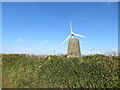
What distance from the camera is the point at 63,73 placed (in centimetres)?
697

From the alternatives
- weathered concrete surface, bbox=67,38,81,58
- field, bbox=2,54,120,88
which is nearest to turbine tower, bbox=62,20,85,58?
weathered concrete surface, bbox=67,38,81,58

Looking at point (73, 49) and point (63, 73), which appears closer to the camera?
point (63, 73)

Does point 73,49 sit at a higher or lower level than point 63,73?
higher

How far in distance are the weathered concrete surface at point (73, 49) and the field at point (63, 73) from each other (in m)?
1.60

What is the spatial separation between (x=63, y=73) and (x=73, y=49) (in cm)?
309

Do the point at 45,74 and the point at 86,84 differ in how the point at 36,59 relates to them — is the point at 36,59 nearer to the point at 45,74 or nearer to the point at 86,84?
the point at 45,74

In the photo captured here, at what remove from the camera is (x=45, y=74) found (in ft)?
24.3

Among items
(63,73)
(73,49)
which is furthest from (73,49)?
(63,73)

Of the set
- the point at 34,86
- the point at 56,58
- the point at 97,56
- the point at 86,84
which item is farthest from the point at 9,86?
the point at 97,56

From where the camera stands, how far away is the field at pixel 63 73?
5.88m

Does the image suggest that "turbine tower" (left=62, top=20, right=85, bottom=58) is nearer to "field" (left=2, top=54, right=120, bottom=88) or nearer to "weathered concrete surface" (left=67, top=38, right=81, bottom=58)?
"weathered concrete surface" (left=67, top=38, right=81, bottom=58)

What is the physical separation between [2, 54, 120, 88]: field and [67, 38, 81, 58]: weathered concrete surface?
1601 mm

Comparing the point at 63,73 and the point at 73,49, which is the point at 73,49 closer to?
the point at 73,49

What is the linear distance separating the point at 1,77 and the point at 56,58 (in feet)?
14.1
